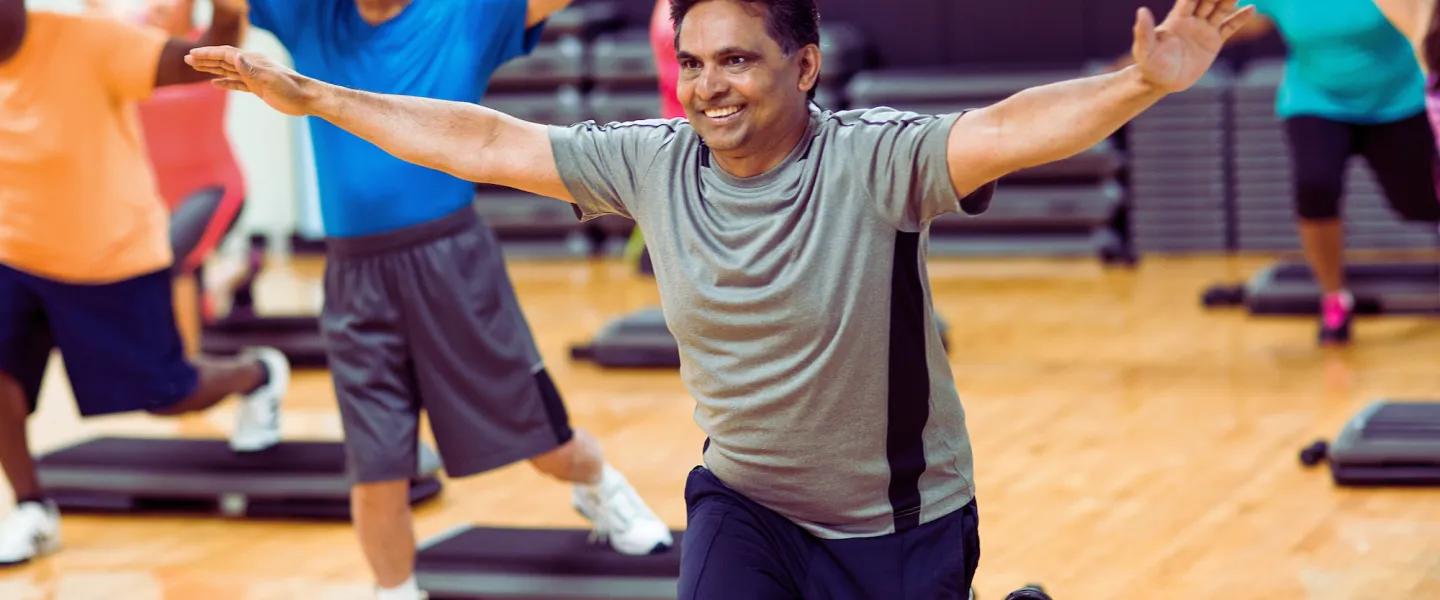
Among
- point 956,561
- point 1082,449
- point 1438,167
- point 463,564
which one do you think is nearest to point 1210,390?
point 1082,449

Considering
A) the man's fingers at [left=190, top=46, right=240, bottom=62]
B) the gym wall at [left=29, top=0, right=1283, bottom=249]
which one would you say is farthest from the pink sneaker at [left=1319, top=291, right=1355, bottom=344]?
the man's fingers at [left=190, top=46, right=240, bottom=62]

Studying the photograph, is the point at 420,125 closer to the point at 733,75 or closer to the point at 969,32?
the point at 733,75

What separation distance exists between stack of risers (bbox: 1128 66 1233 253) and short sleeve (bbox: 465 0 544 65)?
5674 mm

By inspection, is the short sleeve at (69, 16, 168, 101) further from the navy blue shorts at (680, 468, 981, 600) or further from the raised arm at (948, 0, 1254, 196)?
the raised arm at (948, 0, 1254, 196)

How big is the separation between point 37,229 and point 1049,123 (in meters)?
2.95

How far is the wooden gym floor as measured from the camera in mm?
3939

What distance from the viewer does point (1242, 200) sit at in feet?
28.7

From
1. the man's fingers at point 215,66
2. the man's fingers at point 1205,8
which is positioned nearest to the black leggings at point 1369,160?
the man's fingers at point 1205,8

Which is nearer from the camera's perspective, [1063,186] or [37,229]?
[37,229]

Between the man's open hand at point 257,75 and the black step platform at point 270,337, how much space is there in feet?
14.3

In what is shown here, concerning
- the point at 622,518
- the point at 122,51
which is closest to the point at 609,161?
the point at 622,518

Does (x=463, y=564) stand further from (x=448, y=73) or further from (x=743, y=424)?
(x=743, y=424)

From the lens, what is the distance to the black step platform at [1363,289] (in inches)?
265

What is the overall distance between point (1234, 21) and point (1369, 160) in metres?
4.17
